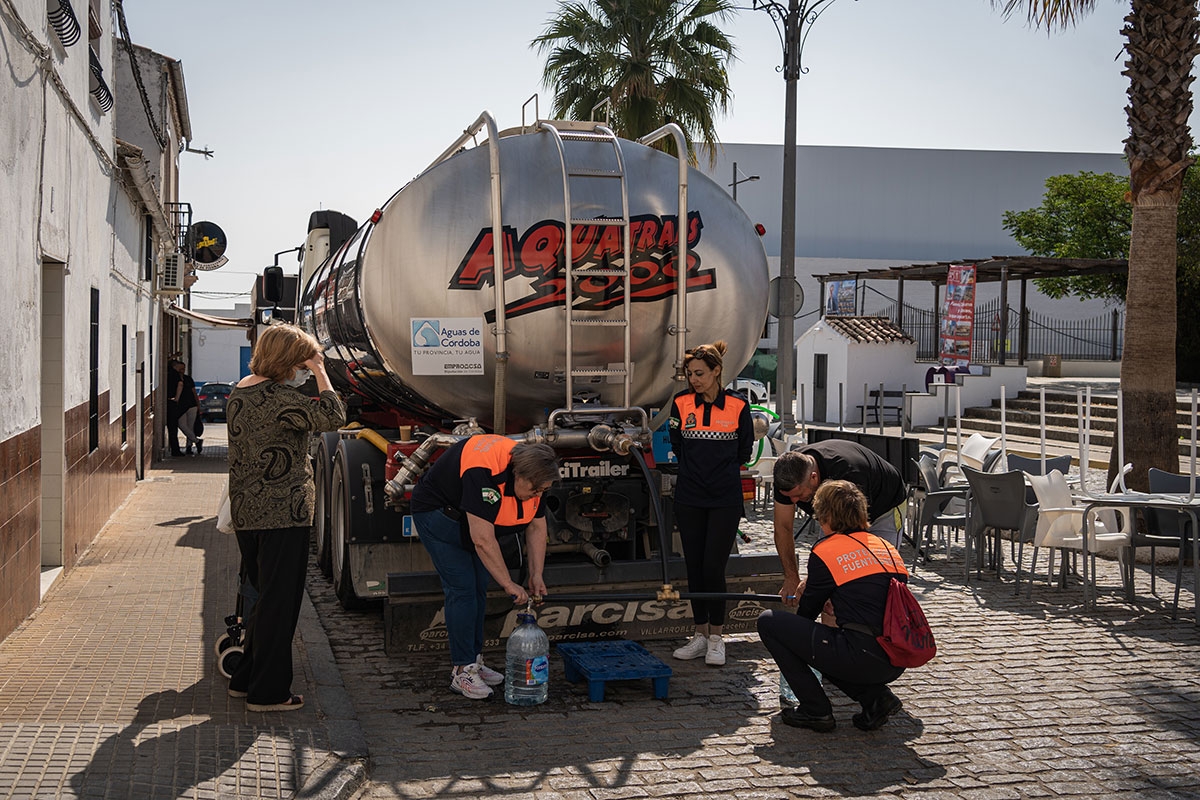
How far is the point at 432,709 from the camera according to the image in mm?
5938

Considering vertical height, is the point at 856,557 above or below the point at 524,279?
below

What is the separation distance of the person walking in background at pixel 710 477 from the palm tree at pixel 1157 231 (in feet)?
20.7

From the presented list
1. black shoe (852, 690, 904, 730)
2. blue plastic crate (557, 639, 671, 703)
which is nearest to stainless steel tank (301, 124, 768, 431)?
blue plastic crate (557, 639, 671, 703)

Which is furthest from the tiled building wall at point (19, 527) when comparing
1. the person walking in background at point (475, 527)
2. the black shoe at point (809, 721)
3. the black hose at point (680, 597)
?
the black shoe at point (809, 721)

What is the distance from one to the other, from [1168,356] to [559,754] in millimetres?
8639

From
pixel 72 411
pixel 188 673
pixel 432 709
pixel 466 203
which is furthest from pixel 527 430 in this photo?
pixel 72 411

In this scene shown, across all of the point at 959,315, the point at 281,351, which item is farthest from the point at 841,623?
the point at 959,315

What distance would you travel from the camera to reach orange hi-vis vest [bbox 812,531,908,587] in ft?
18.0

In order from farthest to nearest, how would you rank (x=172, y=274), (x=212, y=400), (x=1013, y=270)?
(x=212, y=400) → (x=1013, y=270) → (x=172, y=274)

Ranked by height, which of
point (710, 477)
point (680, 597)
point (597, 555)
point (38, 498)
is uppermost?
point (710, 477)

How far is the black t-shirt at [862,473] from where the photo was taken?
246 inches

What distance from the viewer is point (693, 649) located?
273 inches

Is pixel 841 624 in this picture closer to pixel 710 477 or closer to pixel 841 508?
pixel 841 508

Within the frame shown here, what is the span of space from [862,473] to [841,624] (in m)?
1.05
